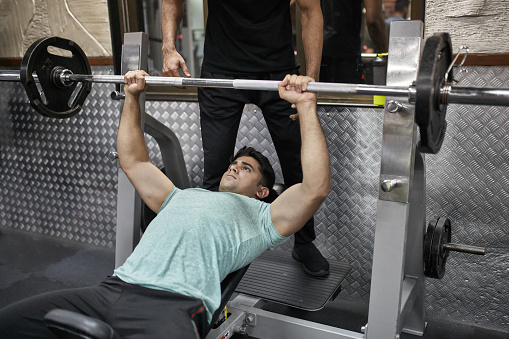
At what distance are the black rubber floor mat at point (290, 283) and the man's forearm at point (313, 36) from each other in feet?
2.95

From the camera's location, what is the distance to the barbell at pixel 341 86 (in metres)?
1.23

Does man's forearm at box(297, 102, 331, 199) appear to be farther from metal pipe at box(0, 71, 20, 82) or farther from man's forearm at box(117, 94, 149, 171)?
metal pipe at box(0, 71, 20, 82)

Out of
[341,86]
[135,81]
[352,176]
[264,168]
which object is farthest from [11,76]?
[352,176]

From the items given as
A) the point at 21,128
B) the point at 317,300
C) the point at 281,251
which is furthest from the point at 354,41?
the point at 21,128

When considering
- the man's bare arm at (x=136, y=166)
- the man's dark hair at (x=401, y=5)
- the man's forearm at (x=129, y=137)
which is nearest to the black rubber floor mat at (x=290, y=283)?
the man's bare arm at (x=136, y=166)

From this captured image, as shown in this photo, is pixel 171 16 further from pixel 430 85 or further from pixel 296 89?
pixel 430 85

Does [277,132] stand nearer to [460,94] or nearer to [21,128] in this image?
[460,94]

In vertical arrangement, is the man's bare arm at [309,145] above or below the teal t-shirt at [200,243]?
above

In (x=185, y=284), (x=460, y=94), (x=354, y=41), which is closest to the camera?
(x=460, y=94)

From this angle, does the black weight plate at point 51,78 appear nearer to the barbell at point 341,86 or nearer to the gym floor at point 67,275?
the barbell at point 341,86

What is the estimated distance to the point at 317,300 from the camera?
Answer: 205cm

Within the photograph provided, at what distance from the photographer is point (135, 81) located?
1.84 metres

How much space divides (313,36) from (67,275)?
1.96 metres

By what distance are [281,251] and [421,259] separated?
83cm
